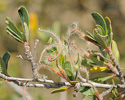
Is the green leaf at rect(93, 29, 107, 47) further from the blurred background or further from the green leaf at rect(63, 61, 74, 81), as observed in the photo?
the blurred background

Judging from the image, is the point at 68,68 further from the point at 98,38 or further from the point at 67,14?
the point at 67,14

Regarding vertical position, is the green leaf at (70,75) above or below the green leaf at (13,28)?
below

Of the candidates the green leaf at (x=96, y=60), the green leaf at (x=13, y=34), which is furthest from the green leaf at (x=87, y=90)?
the green leaf at (x=13, y=34)

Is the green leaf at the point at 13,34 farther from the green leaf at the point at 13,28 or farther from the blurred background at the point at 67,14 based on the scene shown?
the blurred background at the point at 67,14

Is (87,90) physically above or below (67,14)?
below

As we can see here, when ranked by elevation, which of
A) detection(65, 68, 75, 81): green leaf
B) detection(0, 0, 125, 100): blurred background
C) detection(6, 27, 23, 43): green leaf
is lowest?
detection(65, 68, 75, 81): green leaf

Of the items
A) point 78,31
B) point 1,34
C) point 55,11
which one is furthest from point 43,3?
point 78,31

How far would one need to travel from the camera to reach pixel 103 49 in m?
0.85

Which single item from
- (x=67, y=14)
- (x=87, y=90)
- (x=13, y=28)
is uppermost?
(x=67, y=14)

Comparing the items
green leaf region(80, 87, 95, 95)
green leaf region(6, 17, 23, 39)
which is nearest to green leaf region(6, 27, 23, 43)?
green leaf region(6, 17, 23, 39)

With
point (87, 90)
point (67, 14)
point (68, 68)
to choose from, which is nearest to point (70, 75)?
point (68, 68)

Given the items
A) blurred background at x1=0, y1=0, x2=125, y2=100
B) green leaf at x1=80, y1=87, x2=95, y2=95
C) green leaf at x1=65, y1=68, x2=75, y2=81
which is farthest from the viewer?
blurred background at x1=0, y1=0, x2=125, y2=100

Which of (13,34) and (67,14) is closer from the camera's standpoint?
(13,34)

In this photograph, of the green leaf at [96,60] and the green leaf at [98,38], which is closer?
the green leaf at [98,38]
